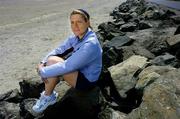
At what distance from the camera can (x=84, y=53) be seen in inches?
202

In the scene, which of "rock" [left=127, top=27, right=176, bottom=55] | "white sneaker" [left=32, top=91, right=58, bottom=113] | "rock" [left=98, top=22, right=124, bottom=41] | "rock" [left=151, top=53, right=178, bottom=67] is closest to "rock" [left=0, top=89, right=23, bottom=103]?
"white sneaker" [left=32, top=91, right=58, bottom=113]

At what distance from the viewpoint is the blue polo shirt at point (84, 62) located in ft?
16.9

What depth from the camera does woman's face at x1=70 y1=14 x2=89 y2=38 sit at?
527cm

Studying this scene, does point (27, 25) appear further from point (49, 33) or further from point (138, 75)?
point (138, 75)

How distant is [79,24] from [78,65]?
0.61 meters

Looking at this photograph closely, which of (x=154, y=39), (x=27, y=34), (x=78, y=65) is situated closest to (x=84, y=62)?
(x=78, y=65)

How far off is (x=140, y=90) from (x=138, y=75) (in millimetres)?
621

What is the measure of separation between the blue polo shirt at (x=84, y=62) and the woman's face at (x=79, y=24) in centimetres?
8

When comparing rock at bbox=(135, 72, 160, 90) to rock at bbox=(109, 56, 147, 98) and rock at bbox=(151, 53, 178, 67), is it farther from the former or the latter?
rock at bbox=(151, 53, 178, 67)

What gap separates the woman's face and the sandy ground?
83.9 inches

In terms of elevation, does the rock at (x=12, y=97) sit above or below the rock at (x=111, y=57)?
above

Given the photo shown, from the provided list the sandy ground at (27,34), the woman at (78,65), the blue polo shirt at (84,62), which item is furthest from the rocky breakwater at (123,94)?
the sandy ground at (27,34)

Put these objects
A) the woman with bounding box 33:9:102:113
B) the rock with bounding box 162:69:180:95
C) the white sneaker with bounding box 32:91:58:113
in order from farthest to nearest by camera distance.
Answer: the white sneaker with bounding box 32:91:58:113, the woman with bounding box 33:9:102:113, the rock with bounding box 162:69:180:95

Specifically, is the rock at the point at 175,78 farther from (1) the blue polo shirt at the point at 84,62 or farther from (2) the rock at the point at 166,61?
(2) the rock at the point at 166,61
